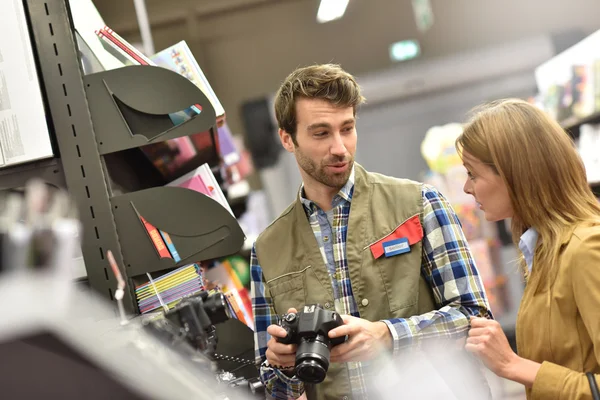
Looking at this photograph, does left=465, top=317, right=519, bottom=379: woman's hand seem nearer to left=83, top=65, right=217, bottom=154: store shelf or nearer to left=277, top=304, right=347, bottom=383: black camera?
left=277, top=304, right=347, bottom=383: black camera

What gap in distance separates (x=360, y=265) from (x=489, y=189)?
0.40 m

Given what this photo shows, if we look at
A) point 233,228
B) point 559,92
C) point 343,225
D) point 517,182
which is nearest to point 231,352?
point 233,228

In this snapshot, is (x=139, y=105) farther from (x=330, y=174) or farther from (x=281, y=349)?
(x=281, y=349)

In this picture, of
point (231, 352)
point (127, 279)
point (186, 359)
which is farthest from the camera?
point (231, 352)

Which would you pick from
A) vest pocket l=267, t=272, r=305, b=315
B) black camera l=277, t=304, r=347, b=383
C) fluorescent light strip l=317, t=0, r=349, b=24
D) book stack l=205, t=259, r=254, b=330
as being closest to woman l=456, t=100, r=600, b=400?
black camera l=277, t=304, r=347, b=383

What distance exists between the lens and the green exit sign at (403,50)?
17.6ft

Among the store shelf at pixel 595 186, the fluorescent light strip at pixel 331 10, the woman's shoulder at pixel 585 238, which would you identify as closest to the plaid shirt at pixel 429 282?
the woman's shoulder at pixel 585 238

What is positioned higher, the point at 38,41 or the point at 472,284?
the point at 38,41

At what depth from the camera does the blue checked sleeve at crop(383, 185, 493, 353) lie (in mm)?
1448

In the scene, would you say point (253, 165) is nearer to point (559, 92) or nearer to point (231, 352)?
point (559, 92)

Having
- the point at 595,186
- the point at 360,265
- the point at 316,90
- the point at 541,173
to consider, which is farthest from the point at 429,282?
the point at 595,186

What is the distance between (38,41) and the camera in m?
1.53

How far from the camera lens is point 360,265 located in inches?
62.1

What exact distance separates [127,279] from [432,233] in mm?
829
